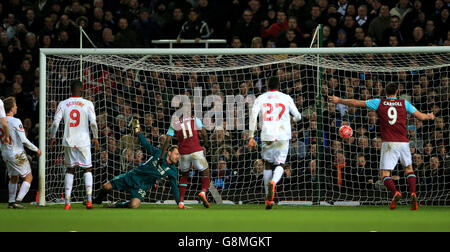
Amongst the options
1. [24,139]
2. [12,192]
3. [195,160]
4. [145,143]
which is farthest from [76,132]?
[195,160]

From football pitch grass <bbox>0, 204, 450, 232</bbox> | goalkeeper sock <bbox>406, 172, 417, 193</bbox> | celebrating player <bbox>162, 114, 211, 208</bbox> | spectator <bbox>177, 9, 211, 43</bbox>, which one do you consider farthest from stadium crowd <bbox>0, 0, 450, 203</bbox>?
football pitch grass <bbox>0, 204, 450, 232</bbox>

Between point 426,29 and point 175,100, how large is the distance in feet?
16.5

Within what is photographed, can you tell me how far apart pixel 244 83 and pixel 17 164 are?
4314 millimetres

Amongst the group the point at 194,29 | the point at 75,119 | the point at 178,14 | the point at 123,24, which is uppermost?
the point at 178,14

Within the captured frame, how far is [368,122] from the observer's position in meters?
12.9

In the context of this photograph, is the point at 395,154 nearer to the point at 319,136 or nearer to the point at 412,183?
the point at 412,183

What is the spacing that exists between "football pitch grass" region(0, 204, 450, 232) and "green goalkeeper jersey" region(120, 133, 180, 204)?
1062mm

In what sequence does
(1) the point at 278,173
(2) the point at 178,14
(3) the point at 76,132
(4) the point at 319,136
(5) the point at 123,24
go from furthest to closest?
(2) the point at 178,14 < (5) the point at 123,24 < (4) the point at 319,136 < (3) the point at 76,132 < (1) the point at 278,173

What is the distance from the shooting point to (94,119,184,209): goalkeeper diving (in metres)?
11.1

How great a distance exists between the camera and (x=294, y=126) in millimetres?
13648

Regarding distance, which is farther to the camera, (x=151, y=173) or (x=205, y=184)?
(x=205, y=184)

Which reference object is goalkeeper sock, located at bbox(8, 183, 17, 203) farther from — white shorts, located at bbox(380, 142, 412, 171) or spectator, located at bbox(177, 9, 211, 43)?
white shorts, located at bbox(380, 142, 412, 171)

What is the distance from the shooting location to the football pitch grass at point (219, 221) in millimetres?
7625

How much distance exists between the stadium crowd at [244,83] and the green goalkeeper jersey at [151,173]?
5.11ft
